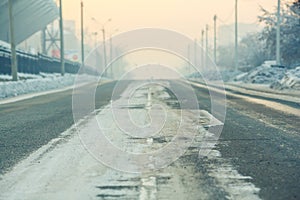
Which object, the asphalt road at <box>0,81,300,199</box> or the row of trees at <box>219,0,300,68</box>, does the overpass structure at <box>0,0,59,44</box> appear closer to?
the row of trees at <box>219,0,300,68</box>

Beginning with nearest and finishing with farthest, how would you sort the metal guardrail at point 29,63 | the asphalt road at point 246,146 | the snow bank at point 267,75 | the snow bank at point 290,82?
the asphalt road at point 246,146 → the snow bank at point 290,82 → the metal guardrail at point 29,63 → the snow bank at point 267,75

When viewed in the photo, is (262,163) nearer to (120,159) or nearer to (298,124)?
(120,159)

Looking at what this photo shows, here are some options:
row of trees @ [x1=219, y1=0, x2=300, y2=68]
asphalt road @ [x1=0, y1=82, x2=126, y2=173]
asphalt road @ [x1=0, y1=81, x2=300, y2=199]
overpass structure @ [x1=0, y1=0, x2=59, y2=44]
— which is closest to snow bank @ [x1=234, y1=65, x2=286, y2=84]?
row of trees @ [x1=219, y1=0, x2=300, y2=68]

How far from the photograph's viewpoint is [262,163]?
6.13 meters

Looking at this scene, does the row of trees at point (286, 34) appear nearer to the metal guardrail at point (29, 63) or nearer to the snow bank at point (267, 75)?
the snow bank at point (267, 75)

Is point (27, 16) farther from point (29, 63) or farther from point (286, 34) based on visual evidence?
point (286, 34)

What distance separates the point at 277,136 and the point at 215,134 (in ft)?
3.67

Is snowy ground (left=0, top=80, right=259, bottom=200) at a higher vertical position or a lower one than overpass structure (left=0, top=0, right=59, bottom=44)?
lower

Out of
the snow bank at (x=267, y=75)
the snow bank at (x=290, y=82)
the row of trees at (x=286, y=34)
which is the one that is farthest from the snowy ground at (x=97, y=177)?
the snow bank at (x=267, y=75)

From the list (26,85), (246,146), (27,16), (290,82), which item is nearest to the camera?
(246,146)

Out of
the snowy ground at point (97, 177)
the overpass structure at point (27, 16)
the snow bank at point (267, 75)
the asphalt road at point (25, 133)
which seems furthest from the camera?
the overpass structure at point (27, 16)

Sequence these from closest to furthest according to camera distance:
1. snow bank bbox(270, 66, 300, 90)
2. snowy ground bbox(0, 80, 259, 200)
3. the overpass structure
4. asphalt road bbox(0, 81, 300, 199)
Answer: snowy ground bbox(0, 80, 259, 200), asphalt road bbox(0, 81, 300, 199), snow bank bbox(270, 66, 300, 90), the overpass structure

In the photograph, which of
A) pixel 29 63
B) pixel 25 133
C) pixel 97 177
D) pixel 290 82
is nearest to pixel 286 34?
pixel 290 82

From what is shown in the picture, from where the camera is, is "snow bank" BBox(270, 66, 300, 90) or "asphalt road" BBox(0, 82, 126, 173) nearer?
"asphalt road" BBox(0, 82, 126, 173)
